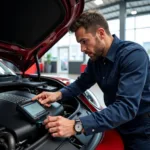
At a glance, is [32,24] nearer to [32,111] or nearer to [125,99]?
[32,111]

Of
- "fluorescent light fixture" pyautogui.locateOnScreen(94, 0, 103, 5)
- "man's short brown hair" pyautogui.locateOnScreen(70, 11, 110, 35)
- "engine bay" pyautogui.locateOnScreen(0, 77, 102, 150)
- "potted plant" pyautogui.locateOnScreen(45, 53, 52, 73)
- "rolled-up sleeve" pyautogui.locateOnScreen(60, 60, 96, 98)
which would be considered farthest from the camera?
"potted plant" pyautogui.locateOnScreen(45, 53, 52, 73)

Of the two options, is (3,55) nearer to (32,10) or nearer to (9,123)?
(32,10)

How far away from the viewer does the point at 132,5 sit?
11.2 meters

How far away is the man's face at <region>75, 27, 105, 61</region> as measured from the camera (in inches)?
A: 48.6

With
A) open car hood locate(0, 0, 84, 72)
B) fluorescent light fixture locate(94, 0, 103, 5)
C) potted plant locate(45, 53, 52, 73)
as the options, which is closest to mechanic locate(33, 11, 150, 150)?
open car hood locate(0, 0, 84, 72)

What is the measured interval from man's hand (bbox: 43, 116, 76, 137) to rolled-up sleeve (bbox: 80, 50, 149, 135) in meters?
0.08

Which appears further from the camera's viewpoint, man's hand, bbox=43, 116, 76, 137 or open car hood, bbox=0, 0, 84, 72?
open car hood, bbox=0, 0, 84, 72

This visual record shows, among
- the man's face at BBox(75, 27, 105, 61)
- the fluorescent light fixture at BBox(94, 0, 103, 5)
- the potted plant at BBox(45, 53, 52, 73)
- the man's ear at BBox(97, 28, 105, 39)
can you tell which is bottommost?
the potted plant at BBox(45, 53, 52, 73)

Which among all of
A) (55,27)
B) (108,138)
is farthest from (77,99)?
(55,27)

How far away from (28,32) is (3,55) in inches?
17.5

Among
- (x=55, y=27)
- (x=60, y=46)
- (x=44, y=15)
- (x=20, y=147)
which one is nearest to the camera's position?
(x=20, y=147)

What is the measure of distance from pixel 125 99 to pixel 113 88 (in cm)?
27

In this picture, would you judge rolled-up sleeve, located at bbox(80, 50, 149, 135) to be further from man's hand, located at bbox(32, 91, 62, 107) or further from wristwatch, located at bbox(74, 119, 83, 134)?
man's hand, located at bbox(32, 91, 62, 107)

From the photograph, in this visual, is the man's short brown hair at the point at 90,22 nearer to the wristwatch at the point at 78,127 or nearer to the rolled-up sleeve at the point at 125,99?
the rolled-up sleeve at the point at 125,99
